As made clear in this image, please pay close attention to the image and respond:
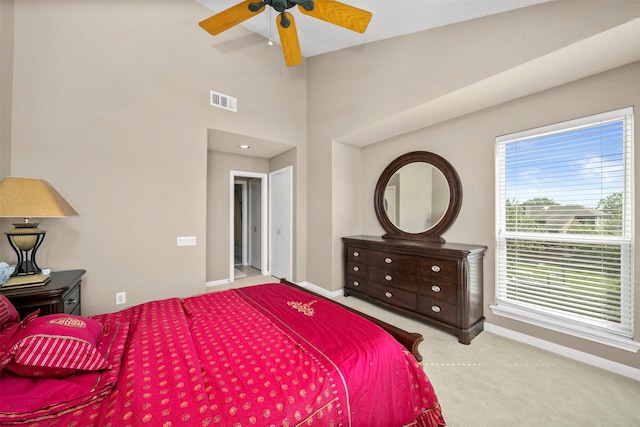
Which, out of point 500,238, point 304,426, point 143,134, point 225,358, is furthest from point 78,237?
point 500,238

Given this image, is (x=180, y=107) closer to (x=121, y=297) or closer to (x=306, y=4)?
(x=306, y=4)

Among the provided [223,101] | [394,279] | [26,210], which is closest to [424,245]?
[394,279]

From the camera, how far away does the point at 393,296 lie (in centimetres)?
305

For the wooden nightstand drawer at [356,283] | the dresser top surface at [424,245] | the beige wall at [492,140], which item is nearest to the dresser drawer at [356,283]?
the wooden nightstand drawer at [356,283]

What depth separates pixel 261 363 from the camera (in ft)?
3.67

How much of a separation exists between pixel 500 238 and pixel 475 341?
112 cm

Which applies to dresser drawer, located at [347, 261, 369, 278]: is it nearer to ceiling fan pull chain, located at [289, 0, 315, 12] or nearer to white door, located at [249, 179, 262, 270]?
white door, located at [249, 179, 262, 270]

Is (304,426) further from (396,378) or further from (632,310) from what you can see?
(632,310)

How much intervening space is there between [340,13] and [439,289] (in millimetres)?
2764

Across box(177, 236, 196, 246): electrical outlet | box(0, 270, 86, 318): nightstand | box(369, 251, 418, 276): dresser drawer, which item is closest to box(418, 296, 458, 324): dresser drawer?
box(369, 251, 418, 276): dresser drawer

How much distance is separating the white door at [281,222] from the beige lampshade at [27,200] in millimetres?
2892

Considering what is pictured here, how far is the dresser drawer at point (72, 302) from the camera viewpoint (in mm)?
1976

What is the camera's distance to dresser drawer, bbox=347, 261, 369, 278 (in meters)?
3.44

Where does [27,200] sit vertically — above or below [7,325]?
above
